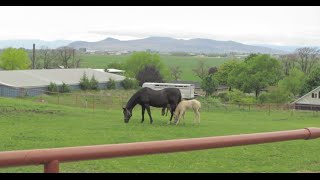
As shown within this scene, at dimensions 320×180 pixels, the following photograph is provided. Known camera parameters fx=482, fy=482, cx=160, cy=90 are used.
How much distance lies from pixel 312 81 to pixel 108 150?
70845 millimetres

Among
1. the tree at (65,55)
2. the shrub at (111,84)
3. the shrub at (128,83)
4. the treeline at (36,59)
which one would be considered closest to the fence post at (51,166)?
the shrub at (111,84)

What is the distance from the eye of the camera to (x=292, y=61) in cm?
10394

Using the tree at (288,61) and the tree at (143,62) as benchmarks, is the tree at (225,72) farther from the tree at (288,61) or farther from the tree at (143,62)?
the tree at (288,61)

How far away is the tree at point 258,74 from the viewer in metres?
73.9

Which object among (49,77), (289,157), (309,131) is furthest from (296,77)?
(309,131)

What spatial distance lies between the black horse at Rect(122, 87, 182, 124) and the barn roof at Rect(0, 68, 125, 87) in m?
36.3

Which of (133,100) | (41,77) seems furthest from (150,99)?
(41,77)

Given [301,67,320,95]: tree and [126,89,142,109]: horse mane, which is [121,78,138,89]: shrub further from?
[126,89,142,109]: horse mane

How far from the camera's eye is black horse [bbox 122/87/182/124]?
1978 centimetres

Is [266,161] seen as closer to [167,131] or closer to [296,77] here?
[167,131]

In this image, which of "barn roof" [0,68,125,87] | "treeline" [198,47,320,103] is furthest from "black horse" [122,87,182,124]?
"treeline" [198,47,320,103]

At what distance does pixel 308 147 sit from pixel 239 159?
12.6ft

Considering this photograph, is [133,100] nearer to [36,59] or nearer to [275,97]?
[275,97]

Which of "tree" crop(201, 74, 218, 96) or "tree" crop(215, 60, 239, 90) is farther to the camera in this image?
"tree" crop(215, 60, 239, 90)
